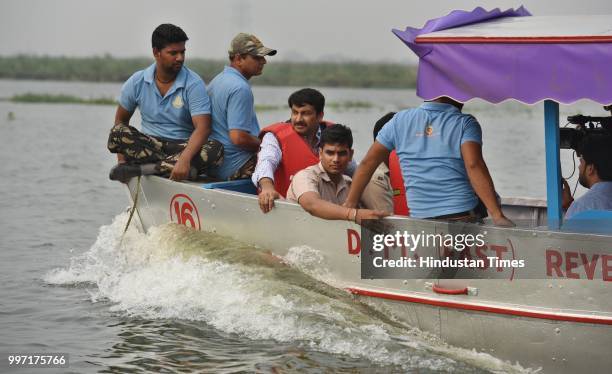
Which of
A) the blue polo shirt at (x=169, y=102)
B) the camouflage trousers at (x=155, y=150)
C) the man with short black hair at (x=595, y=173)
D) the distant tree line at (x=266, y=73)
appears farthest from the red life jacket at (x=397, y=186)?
the distant tree line at (x=266, y=73)

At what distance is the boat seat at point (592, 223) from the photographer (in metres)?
5.30

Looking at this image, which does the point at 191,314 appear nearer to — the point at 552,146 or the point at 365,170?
the point at 365,170

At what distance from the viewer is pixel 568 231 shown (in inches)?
208

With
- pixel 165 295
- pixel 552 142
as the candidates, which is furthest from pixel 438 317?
pixel 165 295

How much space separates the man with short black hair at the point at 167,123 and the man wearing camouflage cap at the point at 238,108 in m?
0.12

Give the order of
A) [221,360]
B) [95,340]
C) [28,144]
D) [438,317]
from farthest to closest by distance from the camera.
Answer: [28,144] < [95,340] < [221,360] < [438,317]

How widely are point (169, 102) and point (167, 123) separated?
0.61ft

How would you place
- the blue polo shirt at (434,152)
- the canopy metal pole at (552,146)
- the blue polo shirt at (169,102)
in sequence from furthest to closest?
the blue polo shirt at (169,102)
the blue polo shirt at (434,152)
the canopy metal pole at (552,146)

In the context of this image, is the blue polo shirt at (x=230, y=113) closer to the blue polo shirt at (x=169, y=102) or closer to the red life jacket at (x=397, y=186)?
the blue polo shirt at (x=169, y=102)

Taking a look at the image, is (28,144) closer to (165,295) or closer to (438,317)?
(165,295)

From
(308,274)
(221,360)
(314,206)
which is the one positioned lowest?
(221,360)

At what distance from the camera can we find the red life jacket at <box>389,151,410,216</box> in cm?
652

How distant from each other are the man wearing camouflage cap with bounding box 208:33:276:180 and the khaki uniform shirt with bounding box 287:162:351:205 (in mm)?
953

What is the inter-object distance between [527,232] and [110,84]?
162 ft
